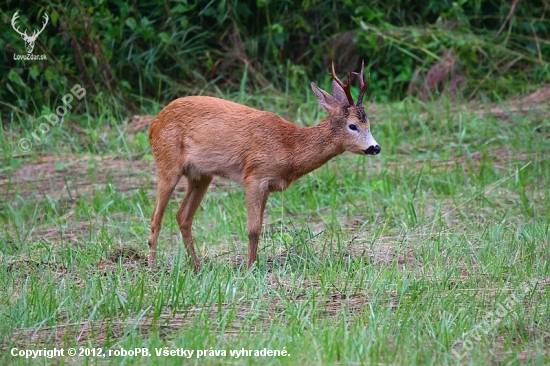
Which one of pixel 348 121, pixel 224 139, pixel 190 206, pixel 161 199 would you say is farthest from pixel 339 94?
pixel 161 199

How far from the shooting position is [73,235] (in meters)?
7.73

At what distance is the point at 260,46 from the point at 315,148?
597cm

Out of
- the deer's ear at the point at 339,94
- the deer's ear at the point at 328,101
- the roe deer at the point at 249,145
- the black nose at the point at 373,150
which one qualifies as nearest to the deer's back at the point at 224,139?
the roe deer at the point at 249,145

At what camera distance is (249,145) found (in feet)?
22.4

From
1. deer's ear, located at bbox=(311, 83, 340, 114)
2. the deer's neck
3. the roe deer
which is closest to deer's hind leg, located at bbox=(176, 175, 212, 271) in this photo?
the roe deer

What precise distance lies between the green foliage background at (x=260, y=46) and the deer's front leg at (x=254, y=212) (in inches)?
193

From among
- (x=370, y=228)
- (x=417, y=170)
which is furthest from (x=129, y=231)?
(x=417, y=170)

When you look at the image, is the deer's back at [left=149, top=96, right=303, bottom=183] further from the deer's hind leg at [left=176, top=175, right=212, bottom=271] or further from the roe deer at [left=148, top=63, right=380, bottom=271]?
the deer's hind leg at [left=176, top=175, right=212, bottom=271]

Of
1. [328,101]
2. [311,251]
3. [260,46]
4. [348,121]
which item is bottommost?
[260,46]

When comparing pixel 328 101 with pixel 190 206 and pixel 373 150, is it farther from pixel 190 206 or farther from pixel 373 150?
pixel 190 206

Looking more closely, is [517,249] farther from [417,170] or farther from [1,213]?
[1,213]

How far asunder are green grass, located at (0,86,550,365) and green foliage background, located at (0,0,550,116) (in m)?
0.66

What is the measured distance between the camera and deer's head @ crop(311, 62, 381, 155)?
669 centimetres

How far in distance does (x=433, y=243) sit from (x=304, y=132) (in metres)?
1.29
